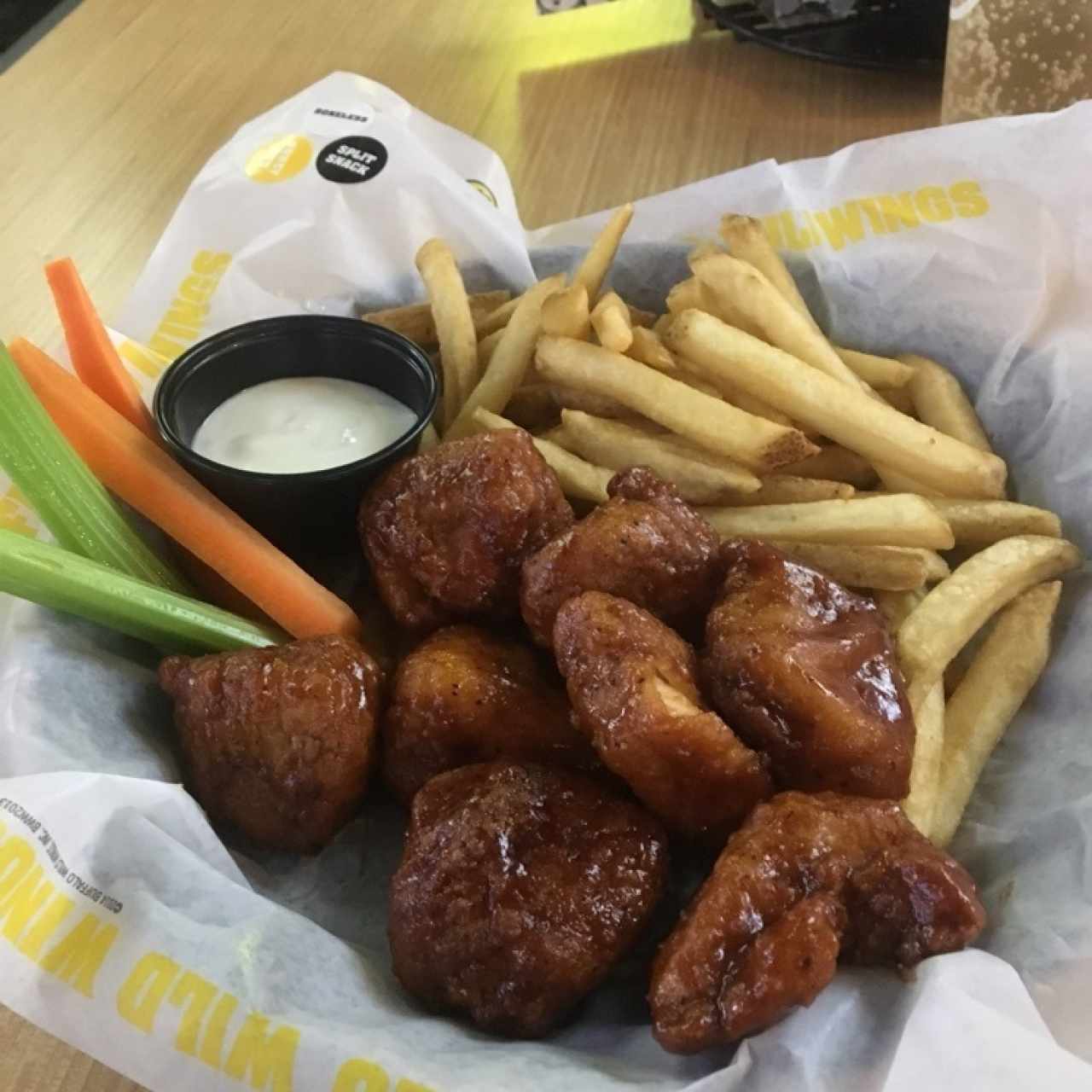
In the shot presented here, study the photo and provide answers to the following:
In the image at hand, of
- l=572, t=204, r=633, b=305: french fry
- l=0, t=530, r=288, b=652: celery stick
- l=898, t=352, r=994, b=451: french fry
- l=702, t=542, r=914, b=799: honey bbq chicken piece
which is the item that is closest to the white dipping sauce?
l=0, t=530, r=288, b=652: celery stick

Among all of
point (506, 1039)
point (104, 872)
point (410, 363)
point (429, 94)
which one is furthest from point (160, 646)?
point (429, 94)

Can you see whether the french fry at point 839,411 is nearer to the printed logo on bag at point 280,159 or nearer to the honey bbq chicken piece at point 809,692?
the honey bbq chicken piece at point 809,692

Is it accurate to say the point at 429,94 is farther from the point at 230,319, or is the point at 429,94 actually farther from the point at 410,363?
the point at 410,363

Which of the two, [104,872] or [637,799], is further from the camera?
[637,799]

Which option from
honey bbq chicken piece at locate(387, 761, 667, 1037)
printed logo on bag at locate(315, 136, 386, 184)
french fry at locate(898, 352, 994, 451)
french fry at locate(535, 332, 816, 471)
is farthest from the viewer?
printed logo on bag at locate(315, 136, 386, 184)

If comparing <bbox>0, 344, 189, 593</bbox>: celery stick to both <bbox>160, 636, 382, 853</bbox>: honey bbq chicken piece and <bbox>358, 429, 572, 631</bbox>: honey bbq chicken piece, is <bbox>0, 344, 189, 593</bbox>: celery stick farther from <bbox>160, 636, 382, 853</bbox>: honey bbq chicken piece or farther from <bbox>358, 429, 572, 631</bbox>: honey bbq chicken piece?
<bbox>358, 429, 572, 631</bbox>: honey bbq chicken piece

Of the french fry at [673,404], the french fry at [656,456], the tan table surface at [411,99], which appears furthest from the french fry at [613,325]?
the tan table surface at [411,99]
